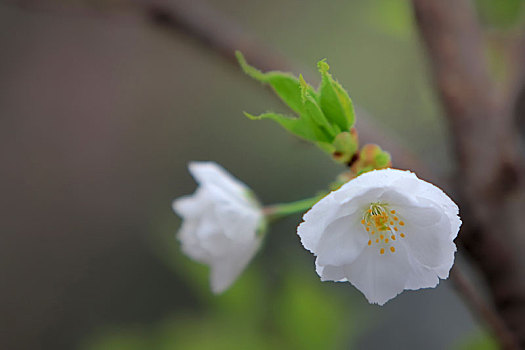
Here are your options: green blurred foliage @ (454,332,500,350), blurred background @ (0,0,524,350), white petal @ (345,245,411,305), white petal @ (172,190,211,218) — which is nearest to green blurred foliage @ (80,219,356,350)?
green blurred foliage @ (454,332,500,350)

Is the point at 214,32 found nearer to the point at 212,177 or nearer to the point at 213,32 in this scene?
the point at 213,32

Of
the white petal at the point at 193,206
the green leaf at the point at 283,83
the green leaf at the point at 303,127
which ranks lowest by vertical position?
the white petal at the point at 193,206

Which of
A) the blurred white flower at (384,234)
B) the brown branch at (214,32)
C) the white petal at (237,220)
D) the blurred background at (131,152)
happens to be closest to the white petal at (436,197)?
the blurred white flower at (384,234)

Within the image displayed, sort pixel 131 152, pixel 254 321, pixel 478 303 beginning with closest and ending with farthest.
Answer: pixel 478 303
pixel 254 321
pixel 131 152

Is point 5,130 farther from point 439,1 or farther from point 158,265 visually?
point 439,1

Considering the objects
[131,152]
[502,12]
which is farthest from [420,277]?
[131,152]

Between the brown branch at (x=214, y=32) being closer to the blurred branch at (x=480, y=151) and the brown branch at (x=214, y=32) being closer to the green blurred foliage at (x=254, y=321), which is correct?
the blurred branch at (x=480, y=151)

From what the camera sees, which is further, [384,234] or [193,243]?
[193,243]

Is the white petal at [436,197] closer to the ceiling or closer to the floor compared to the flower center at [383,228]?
closer to the ceiling

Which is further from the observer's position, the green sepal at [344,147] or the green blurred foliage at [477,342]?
the green blurred foliage at [477,342]
